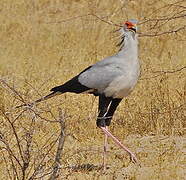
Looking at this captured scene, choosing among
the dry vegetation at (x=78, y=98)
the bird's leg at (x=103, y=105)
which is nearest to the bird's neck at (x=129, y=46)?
the dry vegetation at (x=78, y=98)

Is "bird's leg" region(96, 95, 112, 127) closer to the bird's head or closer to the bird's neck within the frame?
the bird's neck

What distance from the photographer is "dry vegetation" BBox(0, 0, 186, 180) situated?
4875 millimetres

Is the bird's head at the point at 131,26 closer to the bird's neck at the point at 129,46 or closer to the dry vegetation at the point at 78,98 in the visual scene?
the bird's neck at the point at 129,46

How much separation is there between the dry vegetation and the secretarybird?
0.19m

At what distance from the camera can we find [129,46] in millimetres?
5230

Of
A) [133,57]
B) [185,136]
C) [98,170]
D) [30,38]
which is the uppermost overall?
[30,38]

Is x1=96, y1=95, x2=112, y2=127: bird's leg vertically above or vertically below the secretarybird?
below

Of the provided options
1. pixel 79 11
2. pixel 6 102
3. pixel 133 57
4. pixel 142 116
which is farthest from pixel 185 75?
pixel 79 11

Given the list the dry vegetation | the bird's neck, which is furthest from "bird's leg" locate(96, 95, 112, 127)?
the bird's neck

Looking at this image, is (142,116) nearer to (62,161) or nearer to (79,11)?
(62,161)

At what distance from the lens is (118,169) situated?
5.14m

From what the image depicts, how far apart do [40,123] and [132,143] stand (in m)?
1.00

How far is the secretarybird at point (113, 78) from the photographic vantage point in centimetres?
508

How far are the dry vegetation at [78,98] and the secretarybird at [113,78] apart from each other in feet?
0.61
